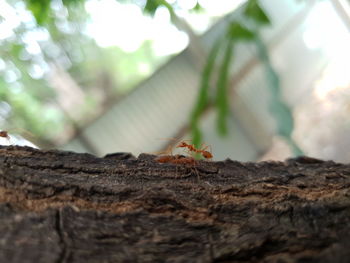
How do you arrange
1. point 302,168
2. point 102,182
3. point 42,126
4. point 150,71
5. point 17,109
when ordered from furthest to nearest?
point 150,71 < point 42,126 < point 17,109 < point 302,168 < point 102,182

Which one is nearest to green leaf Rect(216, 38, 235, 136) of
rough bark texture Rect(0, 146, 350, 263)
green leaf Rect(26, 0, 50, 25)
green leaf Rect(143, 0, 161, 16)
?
green leaf Rect(143, 0, 161, 16)

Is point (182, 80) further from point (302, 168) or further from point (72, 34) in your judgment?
point (302, 168)

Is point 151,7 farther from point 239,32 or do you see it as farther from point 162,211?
point 162,211

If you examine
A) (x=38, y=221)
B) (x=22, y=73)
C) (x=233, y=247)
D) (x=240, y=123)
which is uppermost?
(x=240, y=123)

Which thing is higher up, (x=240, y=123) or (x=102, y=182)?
(x=240, y=123)

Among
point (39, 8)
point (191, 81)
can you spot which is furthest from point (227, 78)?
point (39, 8)

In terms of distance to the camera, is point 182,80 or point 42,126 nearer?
point 42,126

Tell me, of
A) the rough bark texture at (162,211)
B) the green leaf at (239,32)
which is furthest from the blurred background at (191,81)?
the rough bark texture at (162,211)

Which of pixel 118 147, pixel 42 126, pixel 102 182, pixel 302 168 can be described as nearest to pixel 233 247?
pixel 102 182
